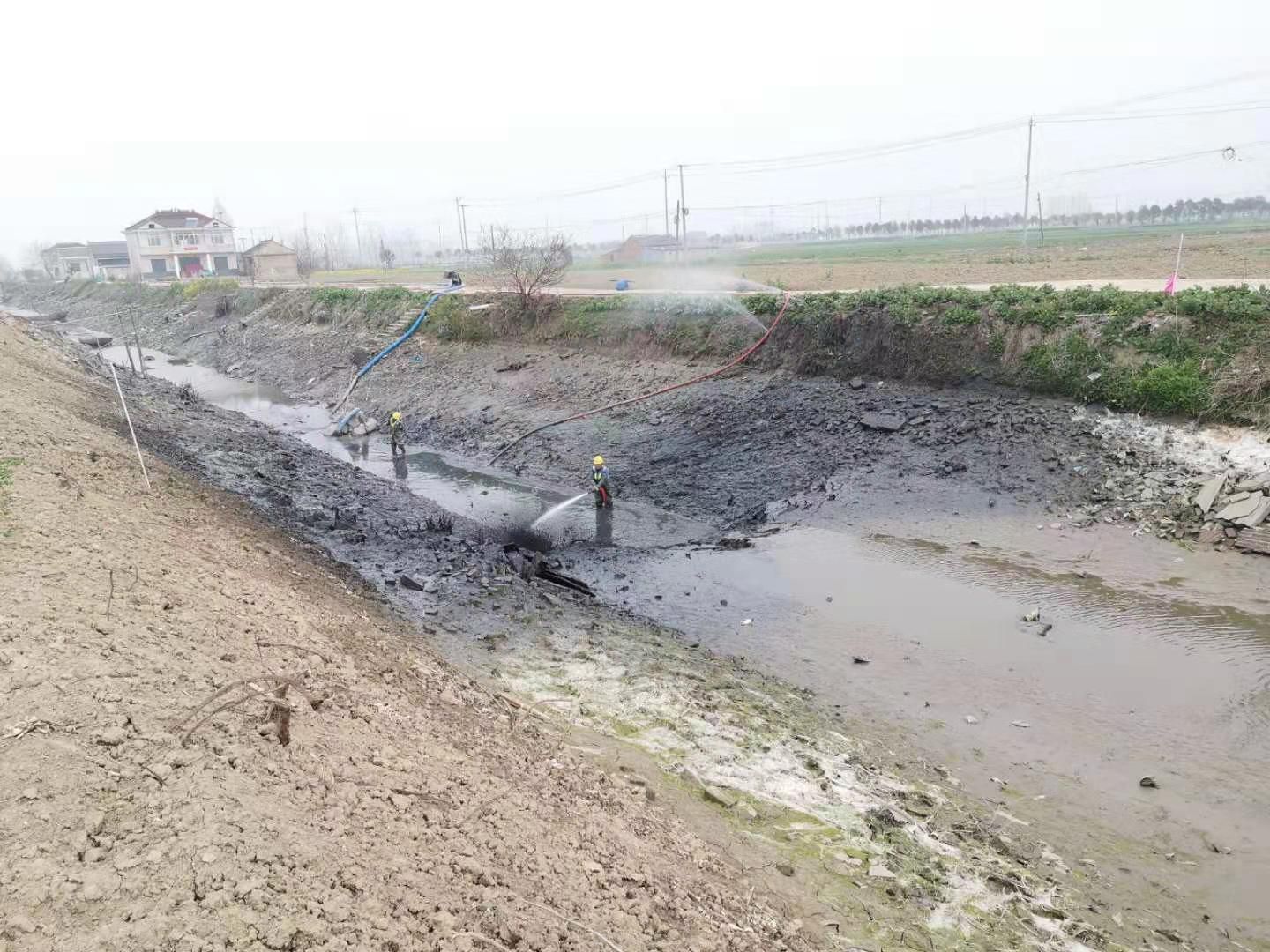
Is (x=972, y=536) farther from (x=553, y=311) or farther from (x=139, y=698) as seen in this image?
(x=553, y=311)

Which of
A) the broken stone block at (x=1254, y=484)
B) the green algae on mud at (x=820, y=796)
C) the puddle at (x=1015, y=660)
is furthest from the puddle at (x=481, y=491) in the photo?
the broken stone block at (x=1254, y=484)

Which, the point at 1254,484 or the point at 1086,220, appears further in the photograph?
the point at 1086,220

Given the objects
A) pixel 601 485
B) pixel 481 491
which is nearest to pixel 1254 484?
pixel 601 485

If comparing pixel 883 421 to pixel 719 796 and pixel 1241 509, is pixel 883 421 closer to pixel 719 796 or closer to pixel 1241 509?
pixel 1241 509

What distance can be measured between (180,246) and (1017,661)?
10437 centimetres

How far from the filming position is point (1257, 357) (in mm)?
16109

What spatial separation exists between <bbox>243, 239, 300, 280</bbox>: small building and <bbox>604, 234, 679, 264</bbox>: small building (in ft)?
161

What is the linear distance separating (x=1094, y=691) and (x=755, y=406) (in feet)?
42.3

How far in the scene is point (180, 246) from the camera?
91562 millimetres

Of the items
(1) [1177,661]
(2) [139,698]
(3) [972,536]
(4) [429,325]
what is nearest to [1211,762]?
(1) [1177,661]

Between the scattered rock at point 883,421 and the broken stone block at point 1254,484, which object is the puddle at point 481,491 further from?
the broken stone block at point 1254,484

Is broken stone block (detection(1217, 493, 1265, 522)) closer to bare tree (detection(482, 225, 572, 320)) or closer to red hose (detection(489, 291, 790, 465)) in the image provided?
red hose (detection(489, 291, 790, 465))

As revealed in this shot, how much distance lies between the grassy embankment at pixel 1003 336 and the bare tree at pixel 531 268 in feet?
3.10

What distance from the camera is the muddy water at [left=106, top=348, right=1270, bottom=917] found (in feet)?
26.0
